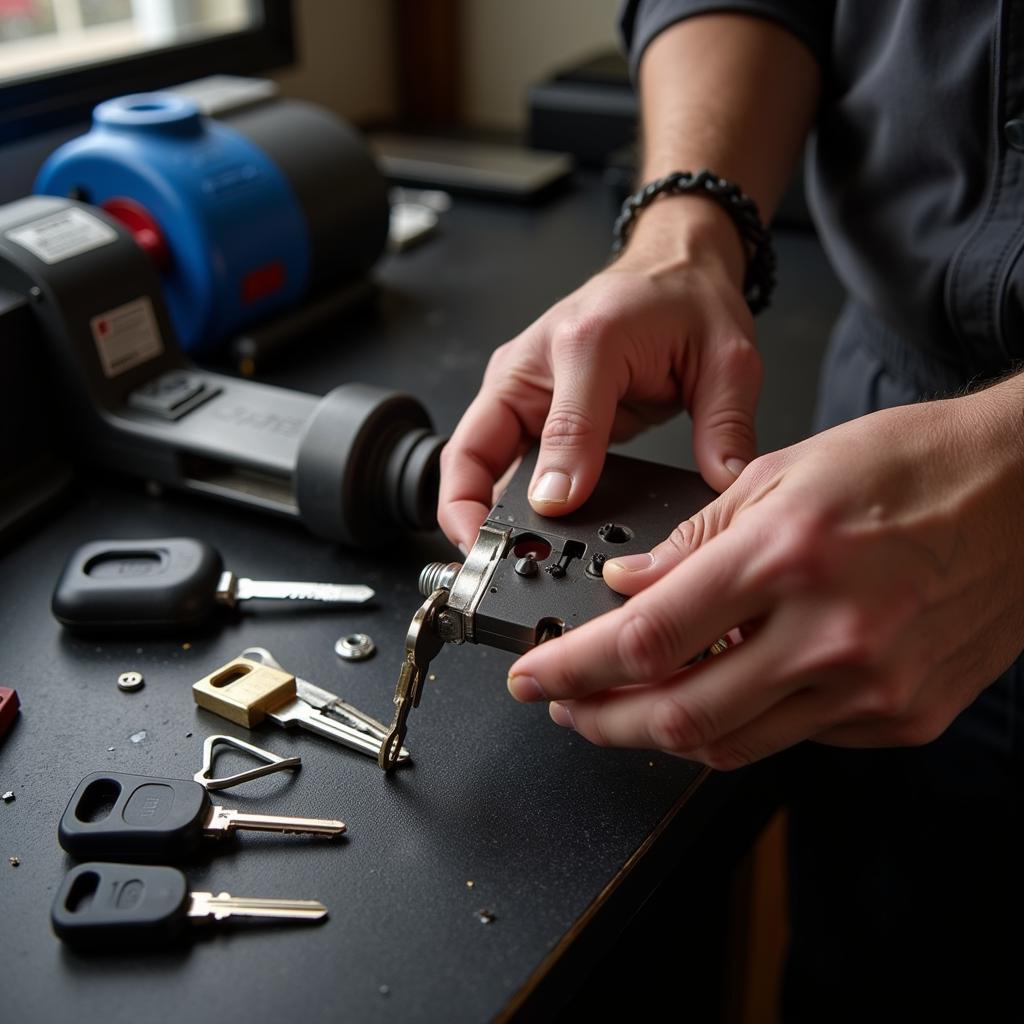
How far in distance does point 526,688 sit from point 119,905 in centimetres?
20

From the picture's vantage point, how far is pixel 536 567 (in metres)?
0.56

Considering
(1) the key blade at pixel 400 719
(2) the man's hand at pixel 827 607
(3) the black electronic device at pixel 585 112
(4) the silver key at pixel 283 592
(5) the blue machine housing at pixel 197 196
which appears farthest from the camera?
(3) the black electronic device at pixel 585 112

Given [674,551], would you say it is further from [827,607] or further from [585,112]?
[585,112]

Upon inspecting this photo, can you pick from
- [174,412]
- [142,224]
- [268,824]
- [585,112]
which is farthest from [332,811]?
[585,112]

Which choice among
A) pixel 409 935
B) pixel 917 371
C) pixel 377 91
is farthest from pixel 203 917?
pixel 377 91

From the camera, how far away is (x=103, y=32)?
3.75 feet

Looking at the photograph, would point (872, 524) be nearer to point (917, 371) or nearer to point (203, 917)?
point (203, 917)

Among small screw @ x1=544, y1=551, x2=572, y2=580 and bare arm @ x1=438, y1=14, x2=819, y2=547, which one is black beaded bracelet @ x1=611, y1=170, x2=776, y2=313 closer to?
bare arm @ x1=438, y1=14, x2=819, y2=547

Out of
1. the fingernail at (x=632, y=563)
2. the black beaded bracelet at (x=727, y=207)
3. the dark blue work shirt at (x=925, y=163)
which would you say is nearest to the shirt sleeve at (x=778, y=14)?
the dark blue work shirt at (x=925, y=163)

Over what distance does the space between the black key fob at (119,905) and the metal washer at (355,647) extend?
7.2 inches

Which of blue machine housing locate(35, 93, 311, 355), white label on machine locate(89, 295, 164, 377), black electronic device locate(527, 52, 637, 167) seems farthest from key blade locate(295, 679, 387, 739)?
black electronic device locate(527, 52, 637, 167)

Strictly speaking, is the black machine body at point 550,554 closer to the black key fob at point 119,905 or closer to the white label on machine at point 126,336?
the black key fob at point 119,905

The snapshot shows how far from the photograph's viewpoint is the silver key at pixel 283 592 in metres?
0.67

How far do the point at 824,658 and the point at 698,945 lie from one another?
2.45 feet
